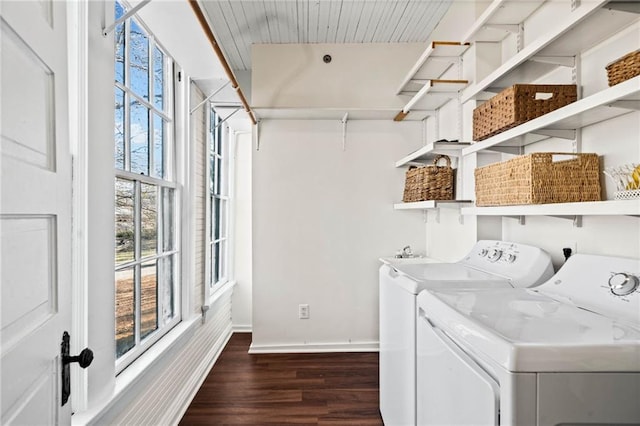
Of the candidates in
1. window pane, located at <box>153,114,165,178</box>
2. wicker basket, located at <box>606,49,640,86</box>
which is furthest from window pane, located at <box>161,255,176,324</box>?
wicker basket, located at <box>606,49,640,86</box>

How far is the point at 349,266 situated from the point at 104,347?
2183 mm

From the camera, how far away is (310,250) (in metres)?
3.29

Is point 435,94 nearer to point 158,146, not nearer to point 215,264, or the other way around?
point 158,146

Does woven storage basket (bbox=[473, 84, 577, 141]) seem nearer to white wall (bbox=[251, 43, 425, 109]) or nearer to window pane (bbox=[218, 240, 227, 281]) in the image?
white wall (bbox=[251, 43, 425, 109])

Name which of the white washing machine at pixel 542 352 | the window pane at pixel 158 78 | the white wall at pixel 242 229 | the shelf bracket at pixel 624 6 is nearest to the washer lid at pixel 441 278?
the white washing machine at pixel 542 352

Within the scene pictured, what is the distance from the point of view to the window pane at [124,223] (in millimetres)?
Result: 1661

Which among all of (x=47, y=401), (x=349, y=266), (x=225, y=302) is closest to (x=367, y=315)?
(x=349, y=266)

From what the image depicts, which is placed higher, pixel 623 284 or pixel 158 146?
pixel 158 146

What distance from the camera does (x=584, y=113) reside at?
1.24 m

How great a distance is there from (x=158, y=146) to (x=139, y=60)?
0.46 meters

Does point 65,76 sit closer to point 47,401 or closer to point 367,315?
point 47,401

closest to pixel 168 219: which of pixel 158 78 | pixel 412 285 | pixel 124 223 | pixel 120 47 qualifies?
pixel 124 223

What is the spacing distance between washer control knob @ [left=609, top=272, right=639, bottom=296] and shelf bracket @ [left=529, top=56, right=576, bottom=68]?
0.87 m

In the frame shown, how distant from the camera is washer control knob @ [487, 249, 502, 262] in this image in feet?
6.09
